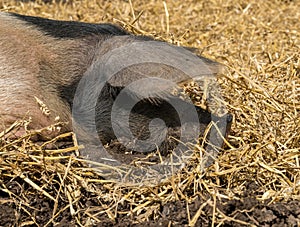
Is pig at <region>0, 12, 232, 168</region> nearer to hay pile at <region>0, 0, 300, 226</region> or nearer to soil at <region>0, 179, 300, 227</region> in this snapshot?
hay pile at <region>0, 0, 300, 226</region>

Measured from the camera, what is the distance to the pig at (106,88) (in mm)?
2424

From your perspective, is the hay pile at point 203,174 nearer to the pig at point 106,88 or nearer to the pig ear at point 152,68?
the pig at point 106,88

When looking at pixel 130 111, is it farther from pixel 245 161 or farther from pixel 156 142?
pixel 245 161

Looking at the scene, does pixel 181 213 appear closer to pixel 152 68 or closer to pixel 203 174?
pixel 203 174

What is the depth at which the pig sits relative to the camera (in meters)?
2.42

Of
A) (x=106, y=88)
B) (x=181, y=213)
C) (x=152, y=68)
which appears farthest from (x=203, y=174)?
(x=106, y=88)

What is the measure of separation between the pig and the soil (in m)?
0.33

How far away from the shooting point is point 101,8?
4.85 m

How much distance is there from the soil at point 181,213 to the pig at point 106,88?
328 mm

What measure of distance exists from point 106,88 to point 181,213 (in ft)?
2.42

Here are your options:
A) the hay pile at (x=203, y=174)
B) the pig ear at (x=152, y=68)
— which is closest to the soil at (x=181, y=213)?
the hay pile at (x=203, y=174)

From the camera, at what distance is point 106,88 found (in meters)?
2.55

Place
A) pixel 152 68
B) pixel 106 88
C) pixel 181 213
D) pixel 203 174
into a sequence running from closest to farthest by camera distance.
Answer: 1. pixel 181 213
2. pixel 203 174
3. pixel 152 68
4. pixel 106 88

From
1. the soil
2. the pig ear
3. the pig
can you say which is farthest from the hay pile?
the pig ear
